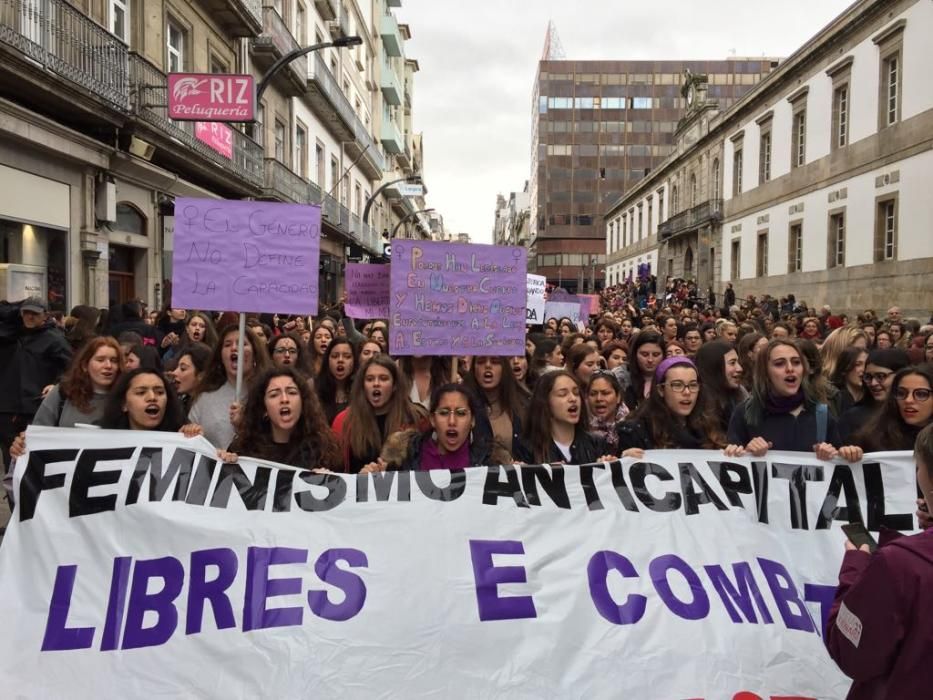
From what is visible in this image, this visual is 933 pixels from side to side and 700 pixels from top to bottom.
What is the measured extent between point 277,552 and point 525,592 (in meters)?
1.08

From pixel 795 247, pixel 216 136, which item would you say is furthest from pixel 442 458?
pixel 795 247

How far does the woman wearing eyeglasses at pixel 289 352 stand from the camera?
20.2 ft

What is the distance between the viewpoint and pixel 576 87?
287 ft

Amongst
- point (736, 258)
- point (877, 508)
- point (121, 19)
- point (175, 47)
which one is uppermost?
point (175, 47)

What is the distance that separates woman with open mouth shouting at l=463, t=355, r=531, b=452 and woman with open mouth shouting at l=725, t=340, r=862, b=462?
139cm

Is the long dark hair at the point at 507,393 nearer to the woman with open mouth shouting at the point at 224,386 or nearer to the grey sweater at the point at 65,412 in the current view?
the woman with open mouth shouting at the point at 224,386

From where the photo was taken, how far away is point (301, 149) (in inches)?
1065

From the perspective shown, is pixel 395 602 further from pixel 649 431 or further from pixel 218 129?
pixel 218 129

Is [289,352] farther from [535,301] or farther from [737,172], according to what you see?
[737,172]

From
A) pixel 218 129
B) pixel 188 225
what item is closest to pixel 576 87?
pixel 218 129

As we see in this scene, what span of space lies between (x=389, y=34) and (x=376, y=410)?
45.5 meters

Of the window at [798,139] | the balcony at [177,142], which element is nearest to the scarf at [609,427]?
the balcony at [177,142]

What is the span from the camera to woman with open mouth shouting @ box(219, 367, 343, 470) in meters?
3.93

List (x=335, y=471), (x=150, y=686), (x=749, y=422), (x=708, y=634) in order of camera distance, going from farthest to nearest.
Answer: (x=749, y=422)
(x=335, y=471)
(x=708, y=634)
(x=150, y=686)
